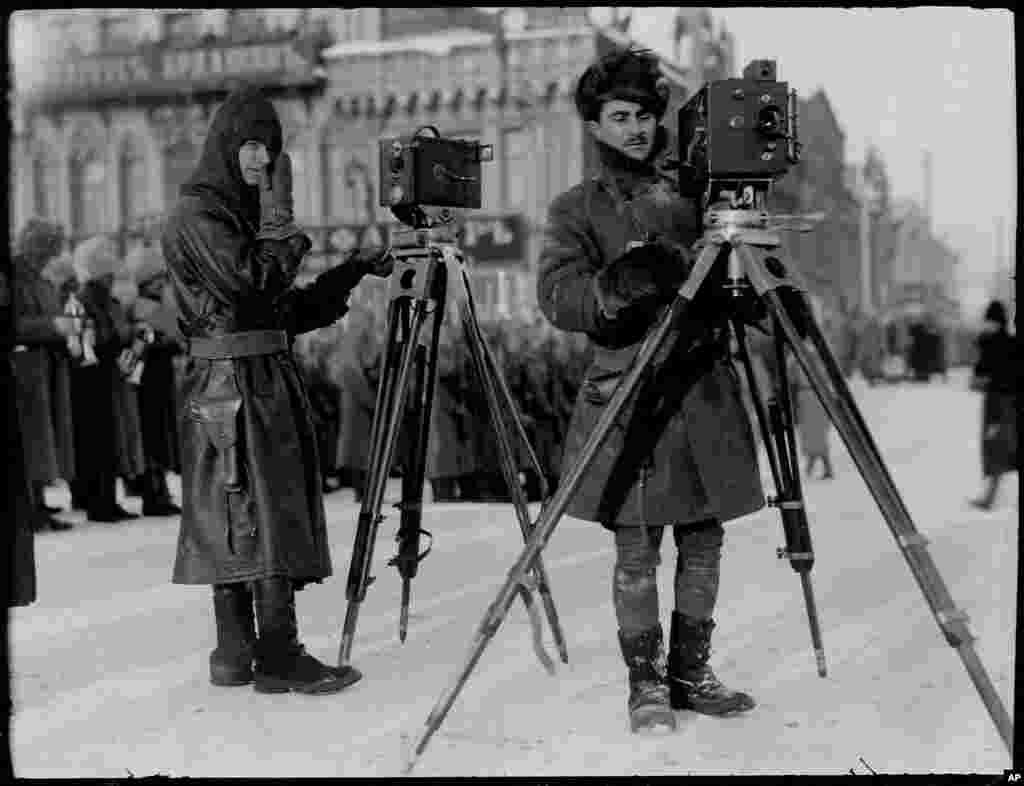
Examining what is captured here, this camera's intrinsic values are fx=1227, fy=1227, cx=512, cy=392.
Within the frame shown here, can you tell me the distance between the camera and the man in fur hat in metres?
3.63

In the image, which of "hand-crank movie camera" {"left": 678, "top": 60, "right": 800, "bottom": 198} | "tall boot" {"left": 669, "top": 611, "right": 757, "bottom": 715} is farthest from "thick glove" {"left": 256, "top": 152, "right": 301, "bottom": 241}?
"tall boot" {"left": 669, "top": 611, "right": 757, "bottom": 715}

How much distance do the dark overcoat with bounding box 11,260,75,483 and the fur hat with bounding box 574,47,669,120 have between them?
17.5ft

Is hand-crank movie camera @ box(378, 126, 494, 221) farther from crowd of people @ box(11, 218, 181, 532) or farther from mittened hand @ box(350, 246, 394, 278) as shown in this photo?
crowd of people @ box(11, 218, 181, 532)

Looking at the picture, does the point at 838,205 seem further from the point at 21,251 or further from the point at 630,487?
the point at 630,487

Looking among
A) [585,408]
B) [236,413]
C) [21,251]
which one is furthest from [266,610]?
[21,251]

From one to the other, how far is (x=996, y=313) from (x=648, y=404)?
5441mm

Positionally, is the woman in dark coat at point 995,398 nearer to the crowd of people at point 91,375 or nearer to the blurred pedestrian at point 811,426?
the blurred pedestrian at point 811,426

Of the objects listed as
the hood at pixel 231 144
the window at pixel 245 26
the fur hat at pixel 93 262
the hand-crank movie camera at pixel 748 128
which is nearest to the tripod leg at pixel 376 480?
the hood at pixel 231 144

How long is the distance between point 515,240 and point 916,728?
21343mm

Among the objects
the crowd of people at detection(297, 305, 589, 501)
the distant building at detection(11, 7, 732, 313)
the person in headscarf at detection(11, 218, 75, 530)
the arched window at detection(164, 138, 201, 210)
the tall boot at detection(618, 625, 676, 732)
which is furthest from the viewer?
the arched window at detection(164, 138, 201, 210)

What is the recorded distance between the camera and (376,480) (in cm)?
431

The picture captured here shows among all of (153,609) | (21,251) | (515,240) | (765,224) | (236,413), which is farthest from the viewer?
(515,240)

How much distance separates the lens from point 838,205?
52.1 meters

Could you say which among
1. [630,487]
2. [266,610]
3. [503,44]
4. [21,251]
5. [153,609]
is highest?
[503,44]
